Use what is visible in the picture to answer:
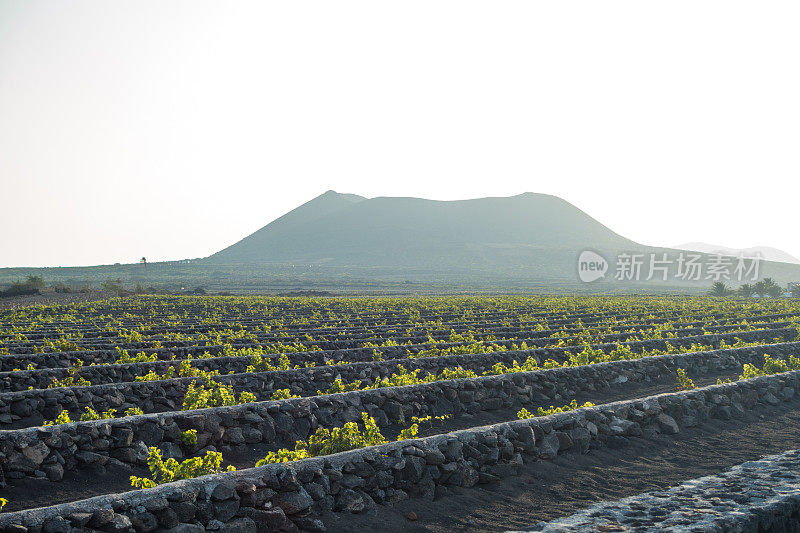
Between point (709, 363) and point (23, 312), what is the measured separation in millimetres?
41285

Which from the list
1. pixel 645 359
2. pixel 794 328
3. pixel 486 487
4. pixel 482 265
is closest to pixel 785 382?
pixel 645 359

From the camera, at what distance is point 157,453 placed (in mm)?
8195

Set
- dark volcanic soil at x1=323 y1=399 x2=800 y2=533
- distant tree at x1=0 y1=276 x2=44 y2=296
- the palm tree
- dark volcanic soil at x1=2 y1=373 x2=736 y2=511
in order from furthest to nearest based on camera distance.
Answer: the palm tree < distant tree at x1=0 y1=276 x2=44 y2=296 < dark volcanic soil at x1=2 y1=373 x2=736 y2=511 < dark volcanic soil at x1=323 y1=399 x2=800 y2=533

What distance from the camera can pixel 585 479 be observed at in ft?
30.9

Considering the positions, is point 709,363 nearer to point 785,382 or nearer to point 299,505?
point 785,382

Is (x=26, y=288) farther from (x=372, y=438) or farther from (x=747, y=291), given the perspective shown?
(x=747, y=291)

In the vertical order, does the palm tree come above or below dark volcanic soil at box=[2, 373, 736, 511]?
above

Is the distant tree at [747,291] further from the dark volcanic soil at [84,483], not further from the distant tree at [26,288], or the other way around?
the distant tree at [26,288]

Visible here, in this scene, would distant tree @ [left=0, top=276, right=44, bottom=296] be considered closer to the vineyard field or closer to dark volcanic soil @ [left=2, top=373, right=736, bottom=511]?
the vineyard field

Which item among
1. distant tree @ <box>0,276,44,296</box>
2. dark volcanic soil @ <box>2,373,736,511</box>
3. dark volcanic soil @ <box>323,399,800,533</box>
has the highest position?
dark volcanic soil @ <box>323,399,800,533</box>

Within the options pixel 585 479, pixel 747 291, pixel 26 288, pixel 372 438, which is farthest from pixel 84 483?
pixel 747 291

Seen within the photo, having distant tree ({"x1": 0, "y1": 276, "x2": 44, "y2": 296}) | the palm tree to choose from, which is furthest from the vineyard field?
the palm tree

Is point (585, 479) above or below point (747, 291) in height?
below

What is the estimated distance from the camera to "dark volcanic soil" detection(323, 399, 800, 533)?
7.69m
